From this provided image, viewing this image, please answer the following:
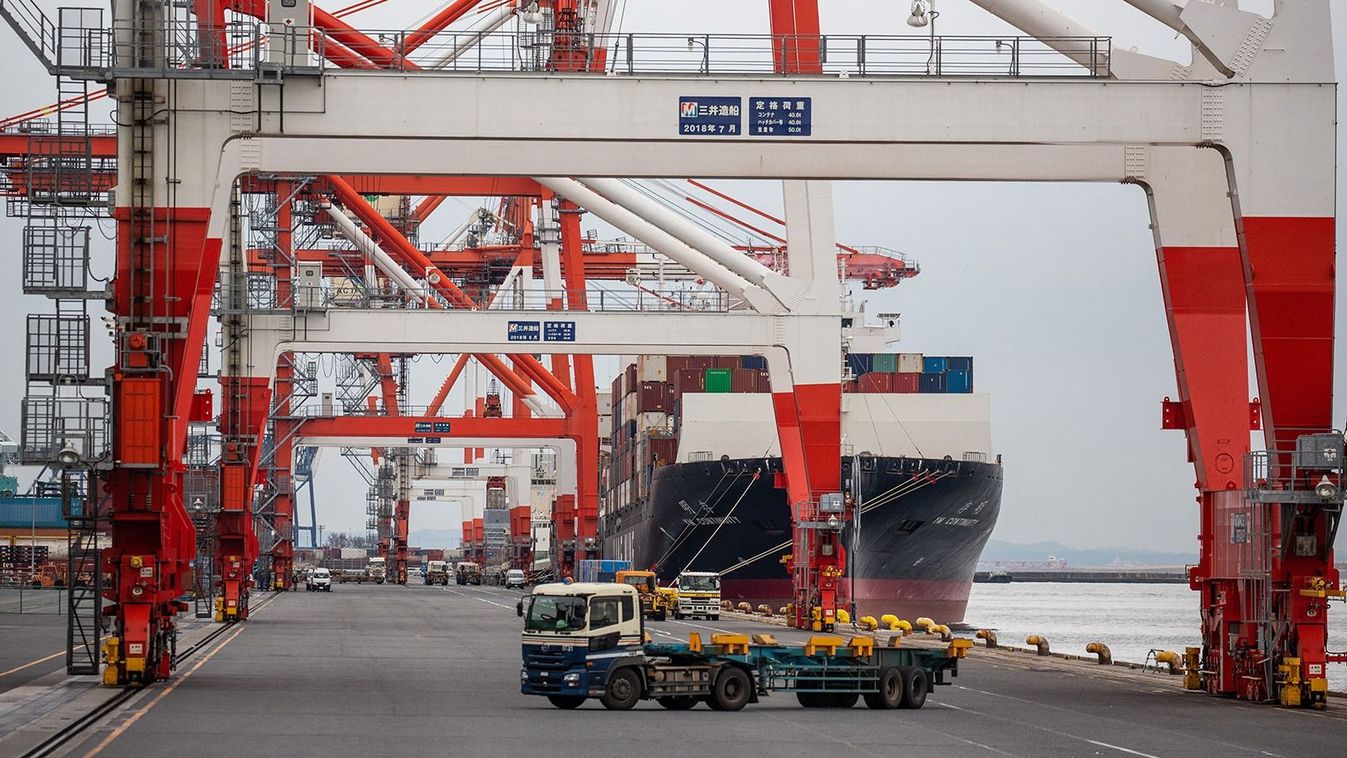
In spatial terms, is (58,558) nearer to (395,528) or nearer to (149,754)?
(395,528)

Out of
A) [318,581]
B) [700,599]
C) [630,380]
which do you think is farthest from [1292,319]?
[318,581]

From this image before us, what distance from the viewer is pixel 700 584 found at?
56.1 meters

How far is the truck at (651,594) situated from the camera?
52.4 m

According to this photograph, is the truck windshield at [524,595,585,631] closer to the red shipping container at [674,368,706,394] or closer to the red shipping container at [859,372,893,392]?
the red shipping container at [859,372,893,392]

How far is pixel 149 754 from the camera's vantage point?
17.7 m

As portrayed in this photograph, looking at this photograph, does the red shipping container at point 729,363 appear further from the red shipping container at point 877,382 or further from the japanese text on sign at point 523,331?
the japanese text on sign at point 523,331

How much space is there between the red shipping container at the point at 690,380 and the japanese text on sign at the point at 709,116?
5066 cm

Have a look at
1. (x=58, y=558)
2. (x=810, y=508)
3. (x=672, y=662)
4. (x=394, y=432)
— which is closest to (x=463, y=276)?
(x=394, y=432)

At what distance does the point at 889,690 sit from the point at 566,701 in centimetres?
456

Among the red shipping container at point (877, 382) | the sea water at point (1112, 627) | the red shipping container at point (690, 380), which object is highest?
the red shipping container at point (690, 380)

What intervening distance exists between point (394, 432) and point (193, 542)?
48.1 metres

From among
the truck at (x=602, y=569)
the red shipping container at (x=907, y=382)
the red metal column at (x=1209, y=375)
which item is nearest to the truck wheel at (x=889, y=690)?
the red metal column at (x=1209, y=375)

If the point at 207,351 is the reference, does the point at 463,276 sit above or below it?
above

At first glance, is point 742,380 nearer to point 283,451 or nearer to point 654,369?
point 654,369
